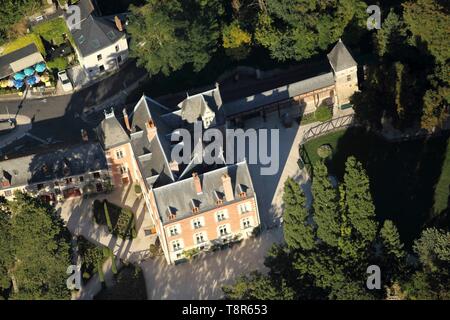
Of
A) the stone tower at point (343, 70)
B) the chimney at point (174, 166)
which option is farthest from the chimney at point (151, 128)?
the stone tower at point (343, 70)

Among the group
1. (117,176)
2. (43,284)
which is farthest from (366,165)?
Result: (43,284)

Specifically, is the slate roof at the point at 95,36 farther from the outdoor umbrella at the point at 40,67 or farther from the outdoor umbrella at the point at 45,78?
the outdoor umbrella at the point at 45,78

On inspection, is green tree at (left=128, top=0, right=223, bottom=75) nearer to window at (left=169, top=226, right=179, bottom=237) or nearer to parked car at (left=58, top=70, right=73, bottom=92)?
parked car at (left=58, top=70, right=73, bottom=92)

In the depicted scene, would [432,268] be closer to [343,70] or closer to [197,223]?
[197,223]

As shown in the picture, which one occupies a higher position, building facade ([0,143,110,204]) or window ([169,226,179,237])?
building facade ([0,143,110,204])

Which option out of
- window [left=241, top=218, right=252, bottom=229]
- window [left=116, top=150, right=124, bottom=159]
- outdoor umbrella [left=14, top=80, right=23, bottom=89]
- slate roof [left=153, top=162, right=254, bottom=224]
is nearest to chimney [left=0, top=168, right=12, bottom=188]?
window [left=116, top=150, right=124, bottom=159]
